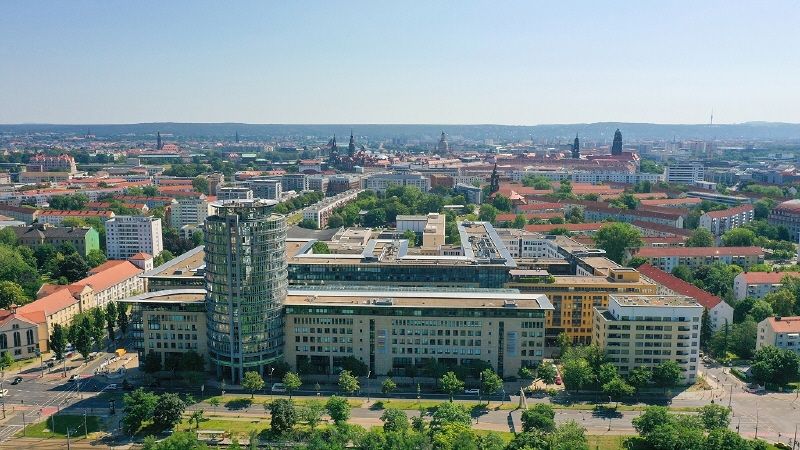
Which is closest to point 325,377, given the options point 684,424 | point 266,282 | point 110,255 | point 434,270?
point 266,282

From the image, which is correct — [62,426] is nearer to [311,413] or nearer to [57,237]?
[311,413]

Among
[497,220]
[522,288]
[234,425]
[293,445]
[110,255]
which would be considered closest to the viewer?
[293,445]

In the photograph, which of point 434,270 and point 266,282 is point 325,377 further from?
point 434,270

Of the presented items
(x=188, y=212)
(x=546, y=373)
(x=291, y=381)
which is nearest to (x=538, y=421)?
(x=546, y=373)

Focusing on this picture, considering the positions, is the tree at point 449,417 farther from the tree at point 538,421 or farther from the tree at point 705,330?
the tree at point 705,330

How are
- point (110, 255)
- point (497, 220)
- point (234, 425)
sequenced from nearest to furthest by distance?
point (234, 425) < point (110, 255) < point (497, 220)

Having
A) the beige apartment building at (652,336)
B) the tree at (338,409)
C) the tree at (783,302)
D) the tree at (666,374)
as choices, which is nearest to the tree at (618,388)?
the tree at (666,374)

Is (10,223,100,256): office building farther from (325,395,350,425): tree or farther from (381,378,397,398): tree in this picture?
(325,395,350,425): tree
